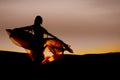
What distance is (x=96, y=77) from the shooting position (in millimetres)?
11492

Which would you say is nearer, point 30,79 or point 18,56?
point 30,79

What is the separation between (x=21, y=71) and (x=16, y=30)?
163 cm

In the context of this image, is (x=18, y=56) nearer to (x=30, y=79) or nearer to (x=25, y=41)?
(x=25, y=41)

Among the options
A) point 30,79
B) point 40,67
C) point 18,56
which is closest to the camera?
point 30,79

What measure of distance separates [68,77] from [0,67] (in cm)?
269

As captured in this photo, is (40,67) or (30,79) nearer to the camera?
(30,79)

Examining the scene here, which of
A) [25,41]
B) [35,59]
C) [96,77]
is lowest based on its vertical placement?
[96,77]

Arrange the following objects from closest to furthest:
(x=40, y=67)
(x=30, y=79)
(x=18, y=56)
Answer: (x=30, y=79) < (x=40, y=67) < (x=18, y=56)

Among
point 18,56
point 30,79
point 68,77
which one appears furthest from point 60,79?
point 18,56

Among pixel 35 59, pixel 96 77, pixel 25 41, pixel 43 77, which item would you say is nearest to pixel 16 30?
pixel 25 41

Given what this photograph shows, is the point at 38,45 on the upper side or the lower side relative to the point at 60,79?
upper

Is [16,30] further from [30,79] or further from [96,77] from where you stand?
[96,77]

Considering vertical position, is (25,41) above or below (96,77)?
above

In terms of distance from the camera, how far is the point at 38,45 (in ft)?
38.3
